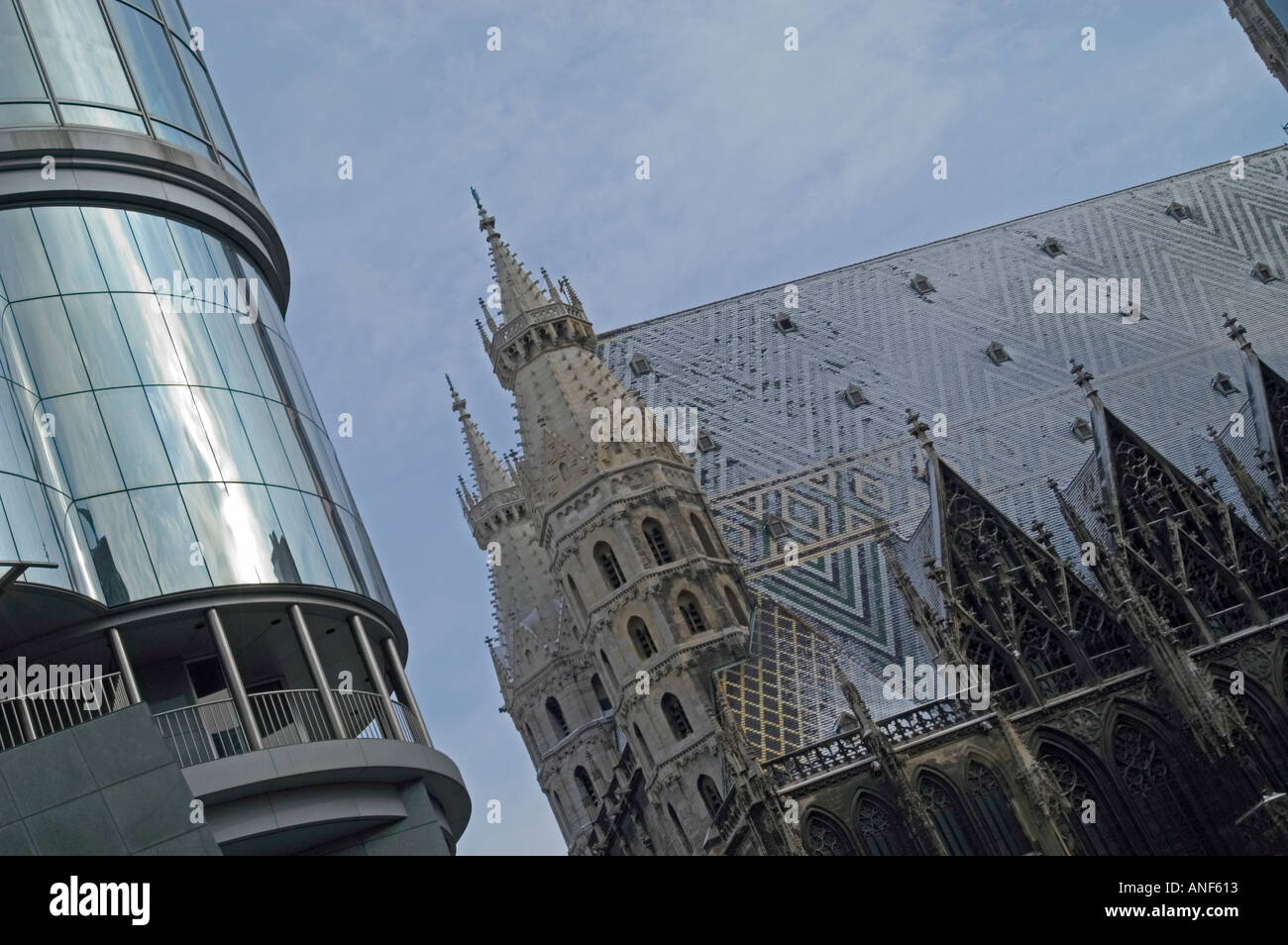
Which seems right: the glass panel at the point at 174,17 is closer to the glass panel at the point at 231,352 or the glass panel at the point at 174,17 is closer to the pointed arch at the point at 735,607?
the glass panel at the point at 231,352

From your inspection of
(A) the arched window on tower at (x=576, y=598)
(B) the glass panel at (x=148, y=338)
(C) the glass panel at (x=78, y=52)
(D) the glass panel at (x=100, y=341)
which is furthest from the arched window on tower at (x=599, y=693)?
(D) the glass panel at (x=100, y=341)

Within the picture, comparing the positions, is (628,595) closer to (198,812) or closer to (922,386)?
(922,386)

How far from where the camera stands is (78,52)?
1544 inches

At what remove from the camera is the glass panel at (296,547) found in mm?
36000

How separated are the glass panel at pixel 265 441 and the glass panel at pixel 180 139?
6.40 m

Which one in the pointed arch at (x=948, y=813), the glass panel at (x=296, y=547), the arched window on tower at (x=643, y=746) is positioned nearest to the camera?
Result: the glass panel at (x=296, y=547)

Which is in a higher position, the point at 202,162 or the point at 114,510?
the point at 202,162

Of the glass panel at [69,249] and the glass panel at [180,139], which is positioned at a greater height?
the glass panel at [180,139]

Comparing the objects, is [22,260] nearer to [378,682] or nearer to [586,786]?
[378,682]

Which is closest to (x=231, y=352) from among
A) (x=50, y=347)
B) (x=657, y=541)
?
(x=50, y=347)

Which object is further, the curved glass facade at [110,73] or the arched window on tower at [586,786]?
the arched window on tower at [586,786]

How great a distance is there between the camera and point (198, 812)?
1150 inches

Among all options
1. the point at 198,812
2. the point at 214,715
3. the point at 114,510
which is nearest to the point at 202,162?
the point at 114,510
